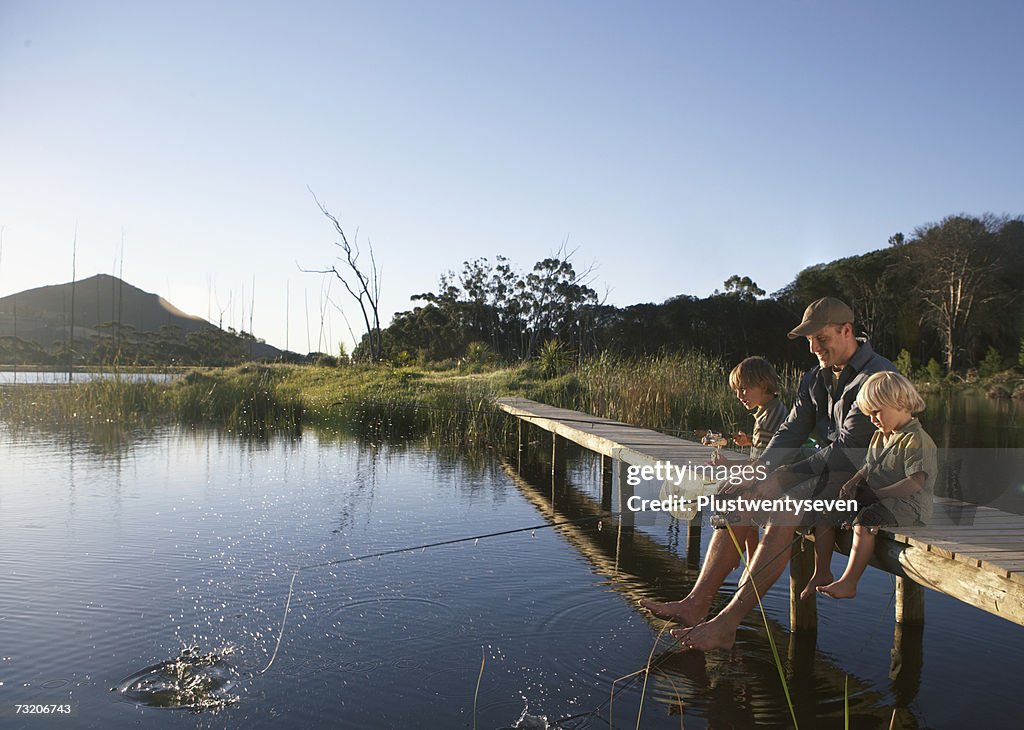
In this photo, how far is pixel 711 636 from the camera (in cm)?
311

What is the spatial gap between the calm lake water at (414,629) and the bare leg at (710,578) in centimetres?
17

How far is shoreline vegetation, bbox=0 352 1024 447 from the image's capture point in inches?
407

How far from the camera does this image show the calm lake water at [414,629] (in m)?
2.85

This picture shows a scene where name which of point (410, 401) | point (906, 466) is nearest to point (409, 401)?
point (410, 401)

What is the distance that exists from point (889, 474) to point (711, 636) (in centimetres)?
88

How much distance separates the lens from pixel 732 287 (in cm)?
3206

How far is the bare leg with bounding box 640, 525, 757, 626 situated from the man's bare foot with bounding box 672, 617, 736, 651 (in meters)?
0.09

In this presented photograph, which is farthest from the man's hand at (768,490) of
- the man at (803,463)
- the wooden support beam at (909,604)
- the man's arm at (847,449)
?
the wooden support beam at (909,604)

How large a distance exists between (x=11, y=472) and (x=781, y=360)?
2135cm

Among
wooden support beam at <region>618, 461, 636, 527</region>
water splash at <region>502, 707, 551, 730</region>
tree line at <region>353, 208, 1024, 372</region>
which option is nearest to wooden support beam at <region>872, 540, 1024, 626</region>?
water splash at <region>502, 707, 551, 730</region>

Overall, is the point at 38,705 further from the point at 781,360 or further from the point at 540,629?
the point at 781,360

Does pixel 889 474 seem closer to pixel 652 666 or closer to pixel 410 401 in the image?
pixel 652 666

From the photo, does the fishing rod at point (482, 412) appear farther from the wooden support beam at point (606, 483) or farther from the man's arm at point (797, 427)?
the man's arm at point (797, 427)

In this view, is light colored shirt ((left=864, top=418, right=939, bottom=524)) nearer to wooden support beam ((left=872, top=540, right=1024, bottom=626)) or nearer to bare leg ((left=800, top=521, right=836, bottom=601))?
wooden support beam ((left=872, top=540, right=1024, bottom=626))
